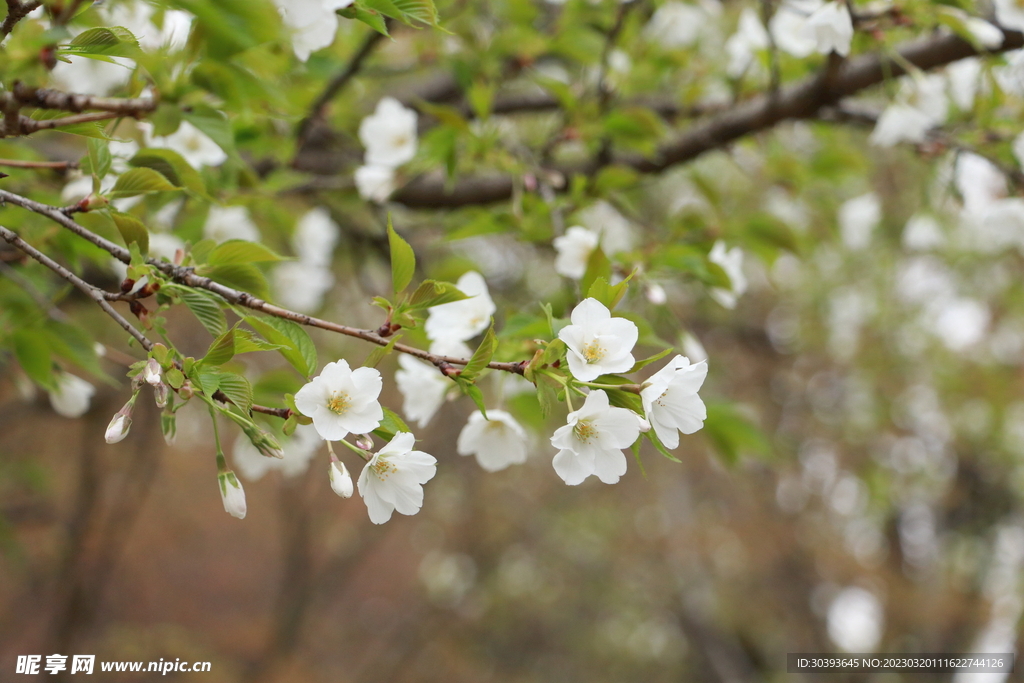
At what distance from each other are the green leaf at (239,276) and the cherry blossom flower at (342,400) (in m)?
0.21

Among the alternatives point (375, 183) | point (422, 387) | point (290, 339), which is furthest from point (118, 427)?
point (375, 183)

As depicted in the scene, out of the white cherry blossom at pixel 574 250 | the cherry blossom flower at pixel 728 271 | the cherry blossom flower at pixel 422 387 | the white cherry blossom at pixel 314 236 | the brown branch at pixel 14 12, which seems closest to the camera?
the brown branch at pixel 14 12

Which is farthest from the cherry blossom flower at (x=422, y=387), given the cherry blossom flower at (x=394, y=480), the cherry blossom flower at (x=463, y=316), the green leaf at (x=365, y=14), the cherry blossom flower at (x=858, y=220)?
the cherry blossom flower at (x=858, y=220)

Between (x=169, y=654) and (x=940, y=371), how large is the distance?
6168 mm

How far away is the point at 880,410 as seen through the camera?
5.21 meters

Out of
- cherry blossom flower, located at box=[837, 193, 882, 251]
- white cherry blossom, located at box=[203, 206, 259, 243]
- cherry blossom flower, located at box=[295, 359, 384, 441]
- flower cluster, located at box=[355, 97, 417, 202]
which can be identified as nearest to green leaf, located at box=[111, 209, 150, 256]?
cherry blossom flower, located at box=[295, 359, 384, 441]

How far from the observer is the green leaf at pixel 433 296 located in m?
0.87

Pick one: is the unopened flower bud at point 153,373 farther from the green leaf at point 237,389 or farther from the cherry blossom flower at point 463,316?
the cherry blossom flower at point 463,316

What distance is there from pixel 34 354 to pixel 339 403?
2.43 ft

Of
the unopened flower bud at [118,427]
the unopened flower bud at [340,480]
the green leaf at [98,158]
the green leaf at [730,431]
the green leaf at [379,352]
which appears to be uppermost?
the green leaf at [98,158]

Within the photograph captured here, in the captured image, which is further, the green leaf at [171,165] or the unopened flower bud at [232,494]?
the green leaf at [171,165]

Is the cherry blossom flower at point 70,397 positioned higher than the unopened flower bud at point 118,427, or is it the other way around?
the unopened flower bud at point 118,427

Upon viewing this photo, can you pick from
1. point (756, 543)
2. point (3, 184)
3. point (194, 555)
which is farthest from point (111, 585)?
point (3, 184)

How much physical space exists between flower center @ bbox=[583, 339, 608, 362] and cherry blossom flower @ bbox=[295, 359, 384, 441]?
0.86 ft
